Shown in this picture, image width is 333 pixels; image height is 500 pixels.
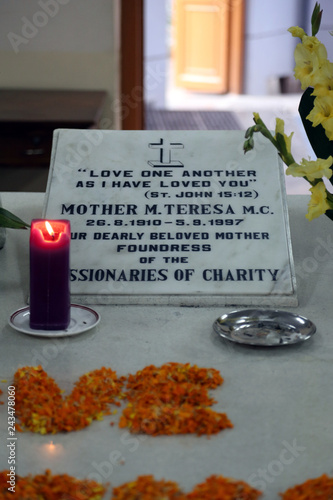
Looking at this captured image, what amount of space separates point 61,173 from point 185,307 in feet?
1.06

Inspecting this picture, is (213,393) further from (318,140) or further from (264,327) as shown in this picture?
(318,140)

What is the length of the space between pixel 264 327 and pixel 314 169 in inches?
10.5

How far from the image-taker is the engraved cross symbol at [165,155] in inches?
44.8

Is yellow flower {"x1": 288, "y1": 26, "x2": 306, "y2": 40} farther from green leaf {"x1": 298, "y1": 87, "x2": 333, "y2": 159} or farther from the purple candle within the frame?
the purple candle

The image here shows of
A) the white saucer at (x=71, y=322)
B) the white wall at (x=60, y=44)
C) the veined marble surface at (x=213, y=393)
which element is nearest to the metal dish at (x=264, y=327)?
the veined marble surface at (x=213, y=393)

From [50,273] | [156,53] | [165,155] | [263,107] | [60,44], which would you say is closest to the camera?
[50,273]

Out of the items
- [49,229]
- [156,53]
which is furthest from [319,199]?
[156,53]

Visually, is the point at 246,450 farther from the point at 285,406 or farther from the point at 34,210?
the point at 34,210

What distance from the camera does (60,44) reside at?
9.68 ft

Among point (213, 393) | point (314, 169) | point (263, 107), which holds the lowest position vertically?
point (213, 393)

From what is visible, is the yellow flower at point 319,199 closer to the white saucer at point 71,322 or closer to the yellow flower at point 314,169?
the yellow flower at point 314,169

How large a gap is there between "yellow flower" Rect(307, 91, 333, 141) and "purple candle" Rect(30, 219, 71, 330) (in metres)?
0.35

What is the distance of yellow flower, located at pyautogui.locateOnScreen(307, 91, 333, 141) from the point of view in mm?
756

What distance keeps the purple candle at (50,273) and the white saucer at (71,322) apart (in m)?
0.01
